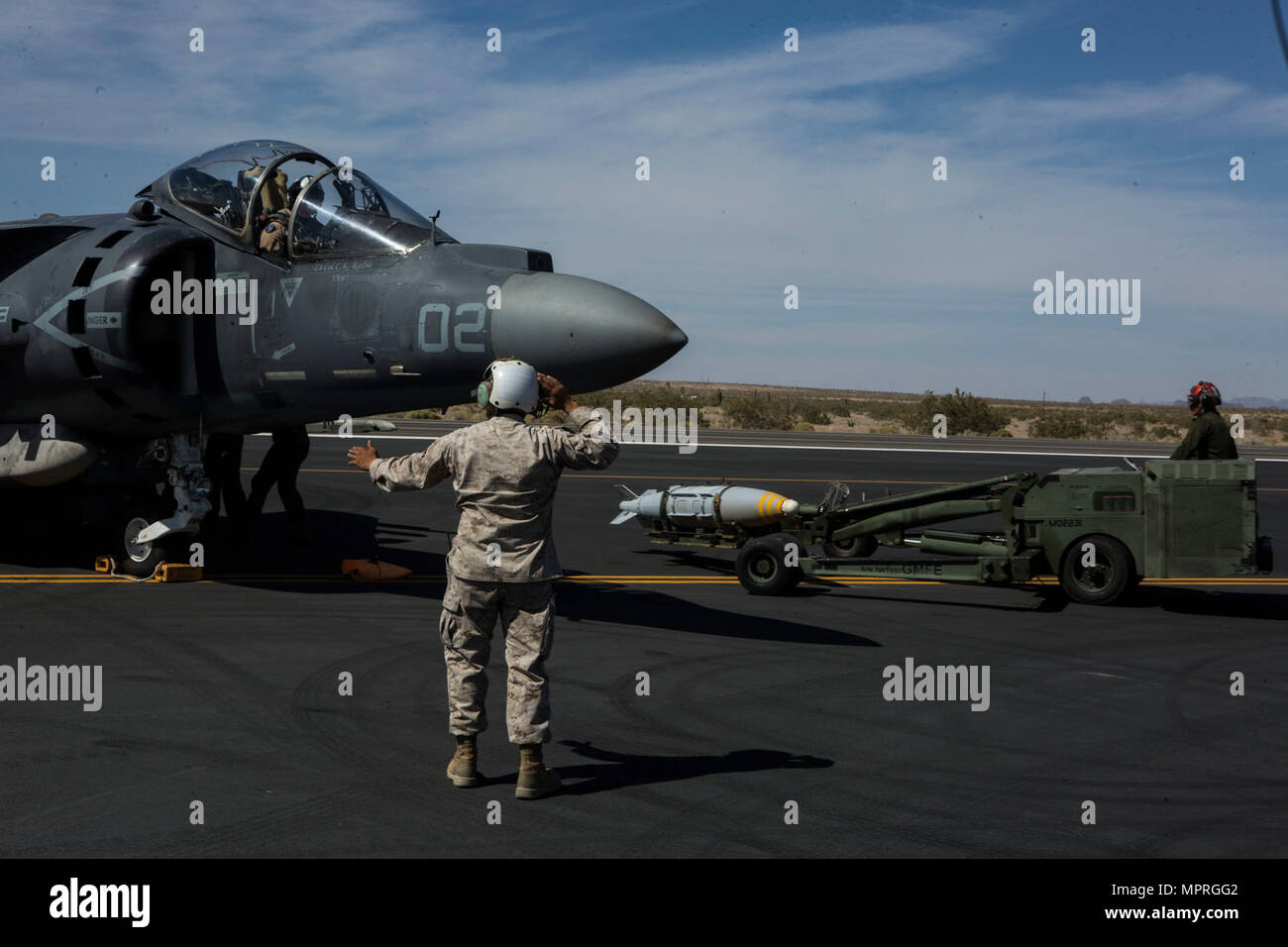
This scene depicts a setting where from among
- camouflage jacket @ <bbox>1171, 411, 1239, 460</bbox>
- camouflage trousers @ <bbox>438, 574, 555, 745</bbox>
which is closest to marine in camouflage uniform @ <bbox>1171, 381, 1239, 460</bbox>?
camouflage jacket @ <bbox>1171, 411, 1239, 460</bbox>

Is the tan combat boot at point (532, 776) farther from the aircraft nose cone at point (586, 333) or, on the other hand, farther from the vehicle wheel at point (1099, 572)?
the vehicle wheel at point (1099, 572)

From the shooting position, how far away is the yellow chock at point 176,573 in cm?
1296

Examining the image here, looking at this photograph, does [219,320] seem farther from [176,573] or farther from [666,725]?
[666,725]

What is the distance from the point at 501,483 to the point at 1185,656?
6.64 meters

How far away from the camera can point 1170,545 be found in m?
12.1

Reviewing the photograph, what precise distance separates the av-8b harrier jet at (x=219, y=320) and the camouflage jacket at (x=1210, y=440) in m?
6.59

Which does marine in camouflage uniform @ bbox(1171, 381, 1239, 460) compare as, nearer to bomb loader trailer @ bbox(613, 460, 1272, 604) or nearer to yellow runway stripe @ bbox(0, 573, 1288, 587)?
bomb loader trailer @ bbox(613, 460, 1272, 604)

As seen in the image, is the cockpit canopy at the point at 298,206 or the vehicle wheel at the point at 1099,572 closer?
the cockpit canopy at the point at 298,206

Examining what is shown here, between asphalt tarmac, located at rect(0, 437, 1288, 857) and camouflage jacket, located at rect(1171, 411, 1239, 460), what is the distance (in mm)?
1592

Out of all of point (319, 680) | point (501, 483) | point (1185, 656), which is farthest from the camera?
point (1185, 656)

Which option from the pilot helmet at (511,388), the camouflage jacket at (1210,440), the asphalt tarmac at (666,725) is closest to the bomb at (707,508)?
the asphalt tarmac at (666,725)

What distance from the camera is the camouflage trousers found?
6453mm
